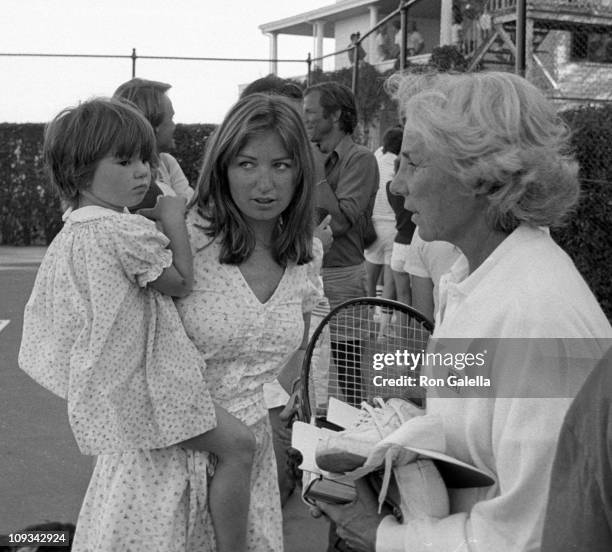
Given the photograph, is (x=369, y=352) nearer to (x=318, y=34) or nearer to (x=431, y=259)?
(x=431, y=259)

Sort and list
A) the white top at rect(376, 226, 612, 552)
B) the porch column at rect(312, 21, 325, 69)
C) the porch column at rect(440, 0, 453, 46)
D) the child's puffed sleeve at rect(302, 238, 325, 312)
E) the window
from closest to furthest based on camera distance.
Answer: the white top at rect(376, 226, 612, 552)
the child's puffed sleeve at rect(302, 238, 325, 312)
the window
the porch column at rect(440, 0, 453, 46)
the porch column at rect(312, 21, 325, 69)

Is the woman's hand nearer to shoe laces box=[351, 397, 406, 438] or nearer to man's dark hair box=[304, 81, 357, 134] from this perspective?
shoe laces box=[351, 397, 406, 438]

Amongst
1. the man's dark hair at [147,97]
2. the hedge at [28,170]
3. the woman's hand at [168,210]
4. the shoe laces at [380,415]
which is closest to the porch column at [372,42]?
the hedge at [28,170]

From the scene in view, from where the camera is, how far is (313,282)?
2801mm

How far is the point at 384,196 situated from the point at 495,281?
5.42 m

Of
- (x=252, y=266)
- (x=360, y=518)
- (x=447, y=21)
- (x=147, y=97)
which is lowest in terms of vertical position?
(x=360, y=518)

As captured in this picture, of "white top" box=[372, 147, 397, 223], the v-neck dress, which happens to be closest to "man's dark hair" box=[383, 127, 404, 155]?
"white top" box=[372, 147, 397, 223]

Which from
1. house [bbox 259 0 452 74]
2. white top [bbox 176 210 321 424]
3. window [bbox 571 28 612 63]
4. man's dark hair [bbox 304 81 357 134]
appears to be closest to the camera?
white top [bbox 176 210 321 424]

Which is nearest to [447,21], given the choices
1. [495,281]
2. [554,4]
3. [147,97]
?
[554,4]

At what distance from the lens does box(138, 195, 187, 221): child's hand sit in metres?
2.48

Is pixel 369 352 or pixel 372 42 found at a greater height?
pixel 372 42

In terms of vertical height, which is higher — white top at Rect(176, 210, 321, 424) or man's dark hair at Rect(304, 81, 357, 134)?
man's dark hair at Rect(304, 81, 357, 134)

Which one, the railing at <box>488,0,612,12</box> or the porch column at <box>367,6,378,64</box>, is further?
the porch column at <box>367,6,378,64</box>

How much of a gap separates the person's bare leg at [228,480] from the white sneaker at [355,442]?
0.64m
